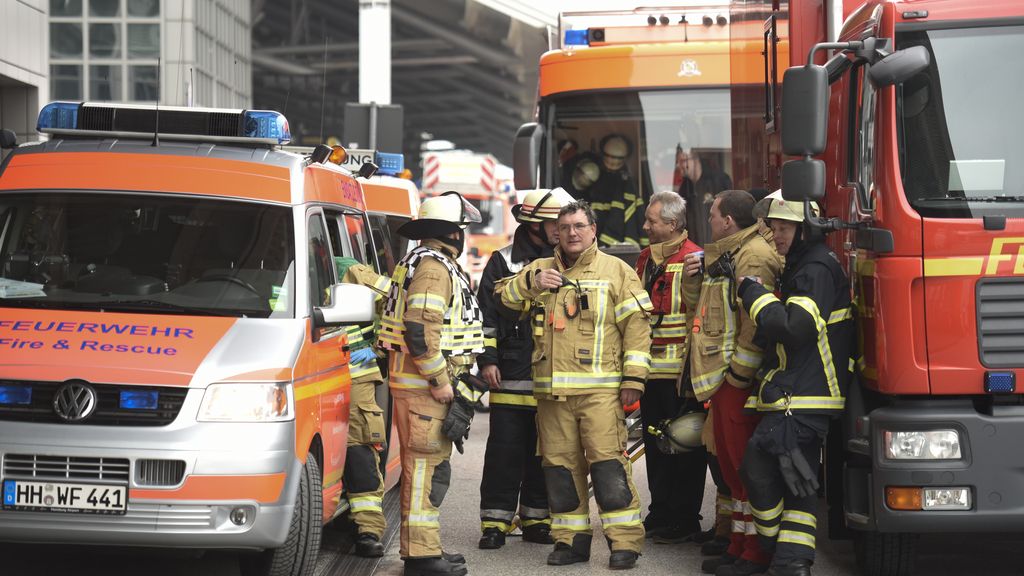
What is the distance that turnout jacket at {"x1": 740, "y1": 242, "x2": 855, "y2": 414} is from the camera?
702cm

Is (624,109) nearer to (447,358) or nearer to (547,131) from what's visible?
(547,131)

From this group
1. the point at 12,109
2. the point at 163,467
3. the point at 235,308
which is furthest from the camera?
the point at 12,109

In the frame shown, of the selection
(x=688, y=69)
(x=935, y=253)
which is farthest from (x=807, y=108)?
(x=688, y=69)

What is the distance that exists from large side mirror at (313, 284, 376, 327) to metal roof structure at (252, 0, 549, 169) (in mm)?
21059

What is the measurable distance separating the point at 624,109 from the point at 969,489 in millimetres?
6720

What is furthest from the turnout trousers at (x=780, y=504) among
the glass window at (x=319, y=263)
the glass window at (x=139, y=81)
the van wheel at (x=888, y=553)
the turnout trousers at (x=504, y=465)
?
the glass window at (x=139, y=81)

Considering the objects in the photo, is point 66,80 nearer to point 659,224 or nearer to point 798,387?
point 659,224

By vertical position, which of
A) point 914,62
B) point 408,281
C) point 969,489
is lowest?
point 969,489

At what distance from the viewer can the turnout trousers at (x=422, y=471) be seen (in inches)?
295

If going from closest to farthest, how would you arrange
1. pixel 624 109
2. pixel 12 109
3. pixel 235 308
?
pixel 235 308, pixel 624 109, pixel 12 109

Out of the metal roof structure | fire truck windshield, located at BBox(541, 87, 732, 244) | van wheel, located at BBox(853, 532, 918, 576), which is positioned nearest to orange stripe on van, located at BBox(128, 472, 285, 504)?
van wheel, located at BBox(853, 532, 918, 576)

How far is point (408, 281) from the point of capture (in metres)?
7.67

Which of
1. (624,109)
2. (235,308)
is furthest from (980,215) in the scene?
(624,109)

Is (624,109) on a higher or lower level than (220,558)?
higher
